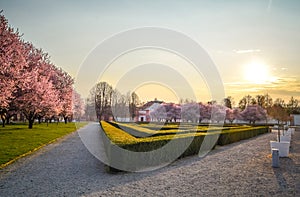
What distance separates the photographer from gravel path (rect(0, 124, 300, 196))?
21.5 ft

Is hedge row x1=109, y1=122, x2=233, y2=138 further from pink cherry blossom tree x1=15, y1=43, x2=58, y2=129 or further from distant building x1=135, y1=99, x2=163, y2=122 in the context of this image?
distant building x1=135, y1=99, x2=163, y2=122

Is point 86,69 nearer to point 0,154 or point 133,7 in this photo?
point 133,7

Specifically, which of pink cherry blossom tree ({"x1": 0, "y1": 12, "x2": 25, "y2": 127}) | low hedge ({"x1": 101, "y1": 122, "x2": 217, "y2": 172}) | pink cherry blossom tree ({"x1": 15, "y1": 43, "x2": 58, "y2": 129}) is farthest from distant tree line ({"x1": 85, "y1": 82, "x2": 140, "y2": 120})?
low hedge ({"x1": 101, "y1": 122, "x2": 217, "y2": 172})

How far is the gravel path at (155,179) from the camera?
6543 millimetres

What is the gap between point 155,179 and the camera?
7.91 meters

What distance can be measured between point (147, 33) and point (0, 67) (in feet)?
36.1

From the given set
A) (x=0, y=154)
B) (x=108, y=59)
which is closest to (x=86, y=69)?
(x=108, y=59)

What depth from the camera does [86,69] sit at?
19531mm

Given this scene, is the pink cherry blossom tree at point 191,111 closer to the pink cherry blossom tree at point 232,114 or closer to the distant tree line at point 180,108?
the distant tree line at point 180,108

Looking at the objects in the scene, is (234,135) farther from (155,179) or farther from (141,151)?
(155,179)

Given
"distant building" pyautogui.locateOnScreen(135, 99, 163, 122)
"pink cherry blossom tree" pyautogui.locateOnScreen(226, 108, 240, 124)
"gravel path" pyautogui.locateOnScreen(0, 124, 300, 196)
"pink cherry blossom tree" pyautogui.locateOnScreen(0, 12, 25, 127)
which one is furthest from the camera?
"pink cherry blossom tree" pyautogui.locateOnScreen(226, 108, 240, 124)

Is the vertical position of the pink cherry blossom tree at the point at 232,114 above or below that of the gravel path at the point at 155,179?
above

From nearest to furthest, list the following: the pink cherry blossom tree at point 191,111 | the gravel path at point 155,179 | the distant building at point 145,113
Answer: the gravel path at point 155,179, the distant building at point 145,113, the pink cherry blossom tree at point 191,111

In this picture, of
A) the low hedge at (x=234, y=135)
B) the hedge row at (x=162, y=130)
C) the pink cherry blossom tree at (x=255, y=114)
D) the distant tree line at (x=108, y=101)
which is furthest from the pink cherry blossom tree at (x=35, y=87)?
the pink cherry blossom tree at (x=255, y=114)
